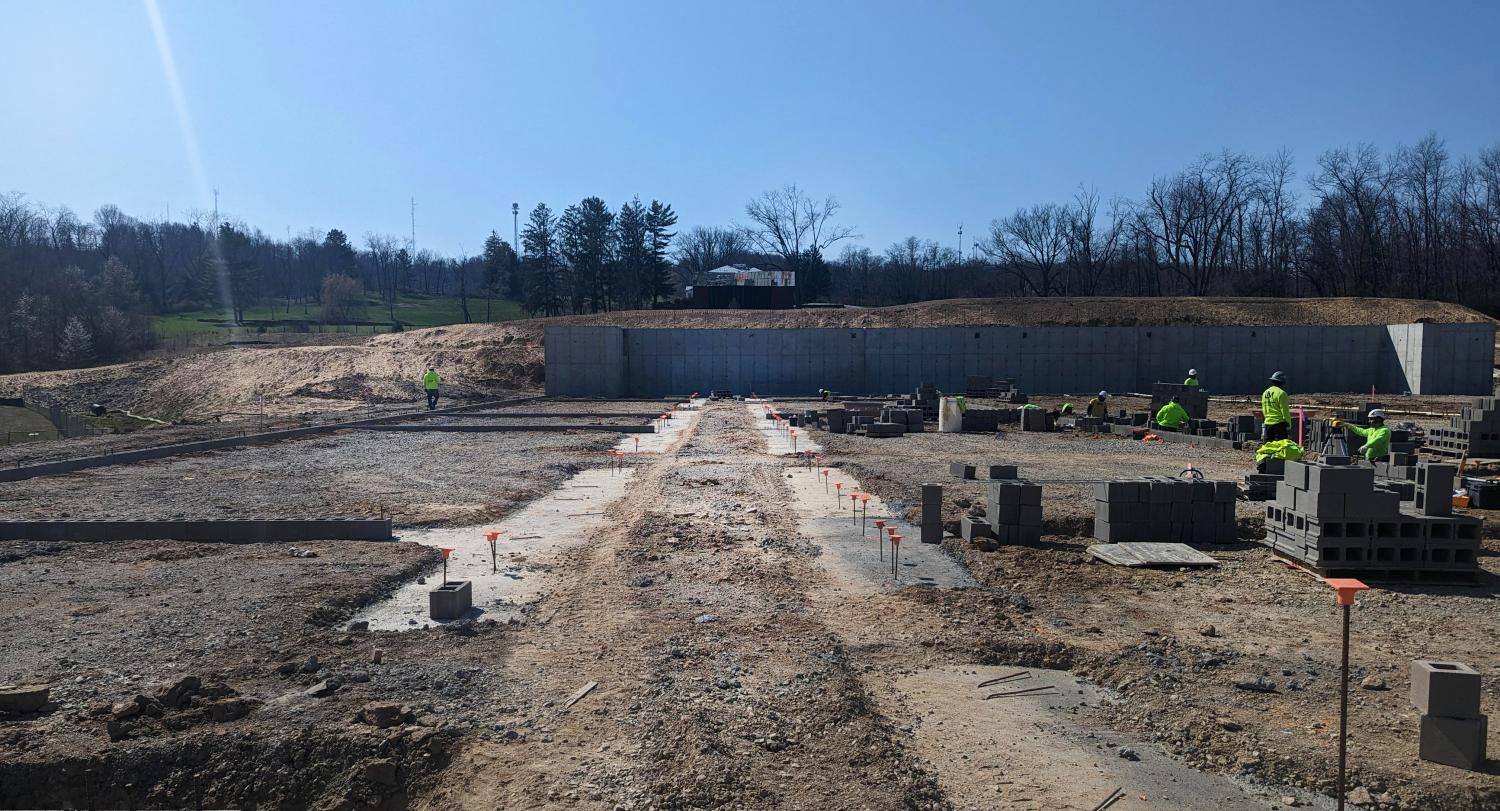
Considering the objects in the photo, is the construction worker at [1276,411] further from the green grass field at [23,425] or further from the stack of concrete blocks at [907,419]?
the green grass field at [23,425]

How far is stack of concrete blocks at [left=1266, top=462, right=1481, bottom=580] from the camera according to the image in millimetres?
8641

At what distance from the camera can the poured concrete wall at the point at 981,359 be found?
3978 cm

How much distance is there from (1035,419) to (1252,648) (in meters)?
18.2

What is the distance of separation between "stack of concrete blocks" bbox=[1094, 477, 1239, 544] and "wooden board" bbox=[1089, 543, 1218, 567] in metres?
0.40

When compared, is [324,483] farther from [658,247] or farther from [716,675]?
[658,247]

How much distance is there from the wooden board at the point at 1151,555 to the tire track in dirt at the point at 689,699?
10.8ft

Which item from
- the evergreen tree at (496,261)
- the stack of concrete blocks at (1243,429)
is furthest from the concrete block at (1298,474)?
the evergreen tree at (496,261)

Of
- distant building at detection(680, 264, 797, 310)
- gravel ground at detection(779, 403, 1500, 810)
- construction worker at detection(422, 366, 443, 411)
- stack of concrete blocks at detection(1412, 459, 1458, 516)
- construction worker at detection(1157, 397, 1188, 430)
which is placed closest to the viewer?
gravel ground at detection(779, 403, 1500, 810)

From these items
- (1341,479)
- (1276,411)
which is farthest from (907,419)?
(1341,479)

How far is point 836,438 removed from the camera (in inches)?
902

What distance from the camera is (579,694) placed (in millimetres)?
5879

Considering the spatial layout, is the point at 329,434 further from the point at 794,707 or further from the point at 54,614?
the point at 794,707

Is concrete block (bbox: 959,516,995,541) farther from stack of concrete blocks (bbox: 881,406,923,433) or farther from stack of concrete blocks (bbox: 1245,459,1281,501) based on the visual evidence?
stack of concrete blocks (bbox: 881,406,923,433)

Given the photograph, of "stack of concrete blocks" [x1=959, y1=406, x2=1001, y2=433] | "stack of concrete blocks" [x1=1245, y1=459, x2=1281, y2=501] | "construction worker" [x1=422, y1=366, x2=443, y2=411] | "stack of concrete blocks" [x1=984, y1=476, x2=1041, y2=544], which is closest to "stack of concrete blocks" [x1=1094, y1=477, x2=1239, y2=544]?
"stack of concrete blocks" [x1=984, y1=476, x2=1041, y2=544]
